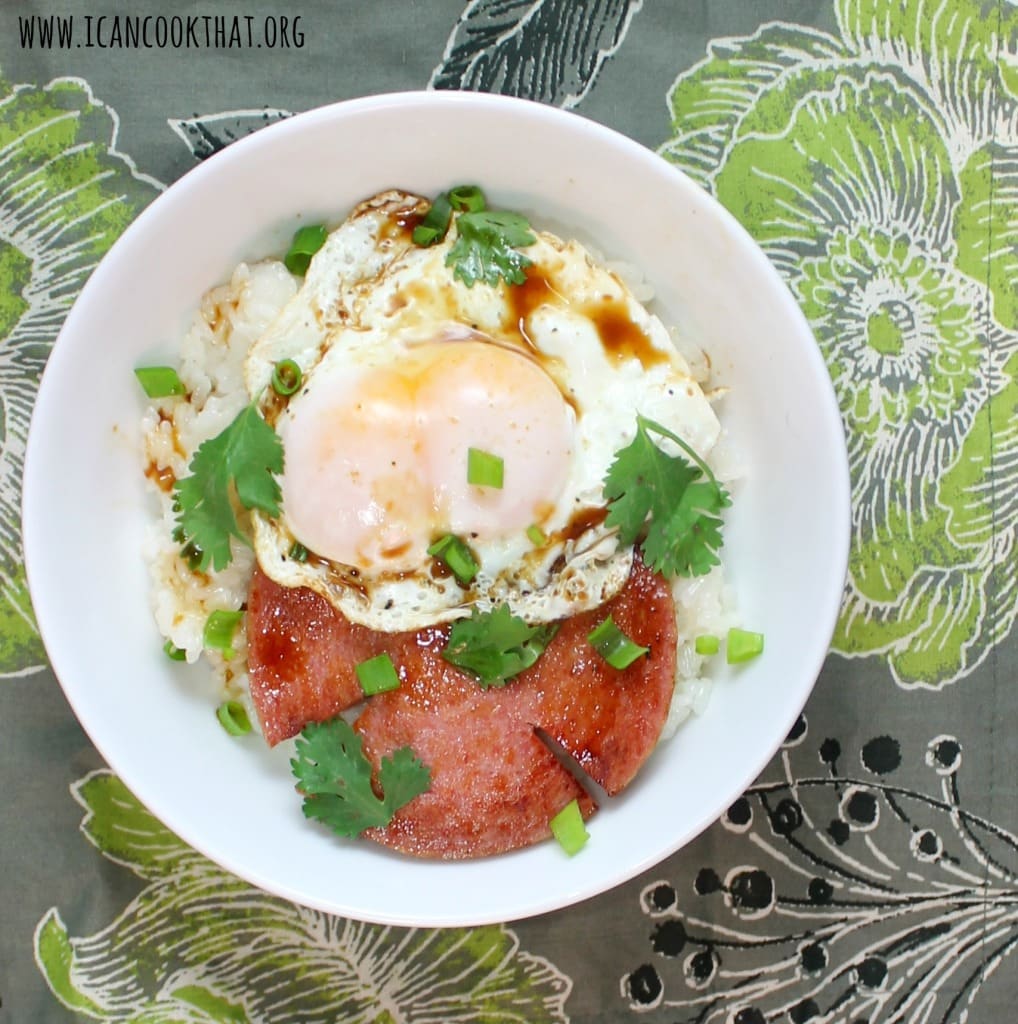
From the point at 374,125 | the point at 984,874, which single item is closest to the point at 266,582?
the point at 374,125

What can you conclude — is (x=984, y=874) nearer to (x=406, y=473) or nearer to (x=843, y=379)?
(x=843, y=379)

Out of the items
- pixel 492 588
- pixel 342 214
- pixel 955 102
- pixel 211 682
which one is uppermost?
pixel 955 102

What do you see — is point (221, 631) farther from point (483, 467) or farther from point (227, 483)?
point (483, 467)

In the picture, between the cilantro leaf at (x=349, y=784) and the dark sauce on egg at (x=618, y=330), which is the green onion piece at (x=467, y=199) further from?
the cilantro leaf at (x=349, y=784)

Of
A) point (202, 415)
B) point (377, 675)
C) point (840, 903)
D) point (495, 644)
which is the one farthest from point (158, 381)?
point (840, 903)

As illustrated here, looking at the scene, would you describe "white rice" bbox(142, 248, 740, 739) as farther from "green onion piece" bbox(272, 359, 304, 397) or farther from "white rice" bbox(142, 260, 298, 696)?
"green onion piece" bbox(272, 359, 304, 397)

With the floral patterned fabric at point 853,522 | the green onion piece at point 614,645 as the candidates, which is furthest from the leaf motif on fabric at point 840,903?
the green onion piece at point 614,645

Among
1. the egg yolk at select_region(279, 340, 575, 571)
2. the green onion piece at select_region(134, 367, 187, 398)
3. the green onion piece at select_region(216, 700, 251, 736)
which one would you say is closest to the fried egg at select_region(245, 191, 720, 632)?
the egg yolk at select_region(279, 340, 575, 571)
